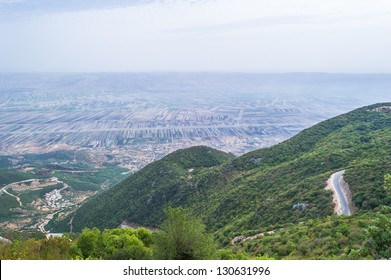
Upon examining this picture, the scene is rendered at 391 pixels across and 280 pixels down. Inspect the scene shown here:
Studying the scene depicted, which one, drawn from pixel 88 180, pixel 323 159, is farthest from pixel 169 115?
pixel 323 159

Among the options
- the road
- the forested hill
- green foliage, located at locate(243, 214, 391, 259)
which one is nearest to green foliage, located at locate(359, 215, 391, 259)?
green foliage, located at locate(243, 214, 391, 259)

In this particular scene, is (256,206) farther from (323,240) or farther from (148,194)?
(148,194)

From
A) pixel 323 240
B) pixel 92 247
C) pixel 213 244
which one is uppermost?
pixel 213 244

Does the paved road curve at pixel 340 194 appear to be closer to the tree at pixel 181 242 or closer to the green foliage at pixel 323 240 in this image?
the green foliage at pixel 323 240

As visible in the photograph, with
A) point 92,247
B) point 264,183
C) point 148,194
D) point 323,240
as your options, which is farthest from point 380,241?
point 148,194

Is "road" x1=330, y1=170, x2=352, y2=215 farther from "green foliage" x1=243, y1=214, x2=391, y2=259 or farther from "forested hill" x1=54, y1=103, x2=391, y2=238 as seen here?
"green foliage" x1=243, y1=214, x2=391, y2=259

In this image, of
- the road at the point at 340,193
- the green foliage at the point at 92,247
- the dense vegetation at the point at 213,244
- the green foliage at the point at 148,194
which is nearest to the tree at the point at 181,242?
the dense vegetation at the point at 213,244

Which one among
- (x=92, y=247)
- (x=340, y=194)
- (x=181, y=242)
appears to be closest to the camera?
(x=181, y=242)
